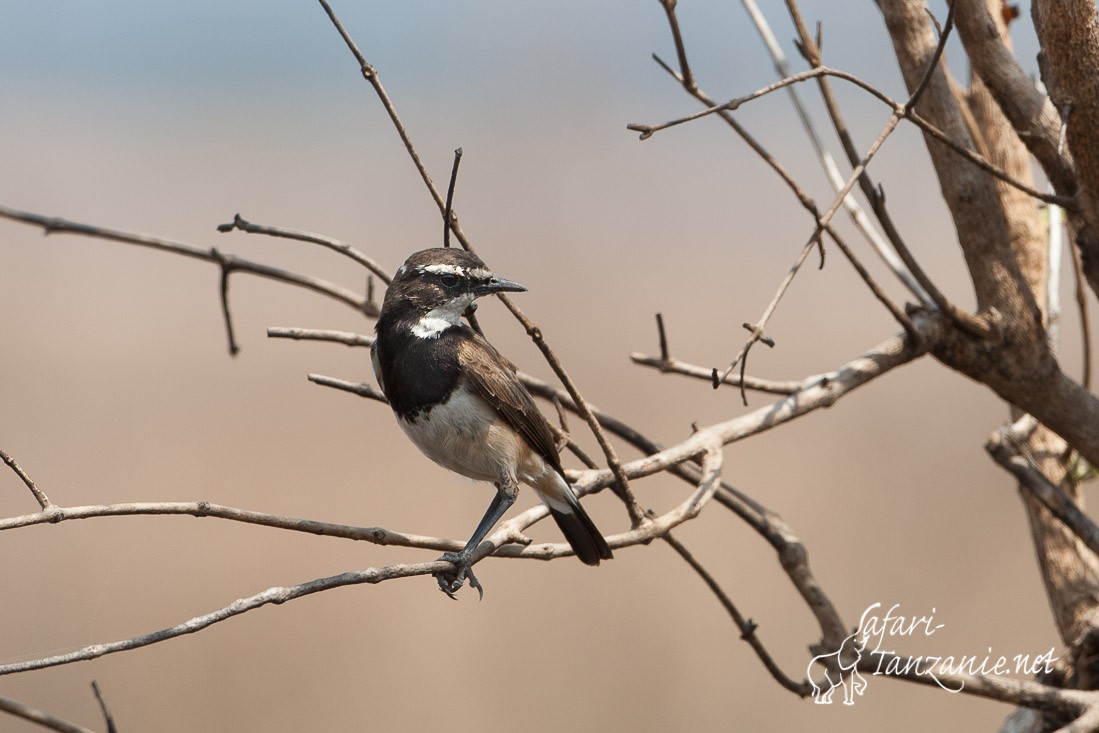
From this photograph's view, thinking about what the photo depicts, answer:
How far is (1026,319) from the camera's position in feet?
13.1

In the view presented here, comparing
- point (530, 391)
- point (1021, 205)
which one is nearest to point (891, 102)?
point (1021, 205)

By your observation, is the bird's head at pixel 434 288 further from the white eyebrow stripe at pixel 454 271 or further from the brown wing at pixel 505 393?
the brown wing at pixel 505 393

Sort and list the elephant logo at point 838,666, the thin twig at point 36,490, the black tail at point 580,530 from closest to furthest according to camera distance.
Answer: the thin twig at point 36,490 < the elephant logo at point 838,666 < the black tail at point 580,530

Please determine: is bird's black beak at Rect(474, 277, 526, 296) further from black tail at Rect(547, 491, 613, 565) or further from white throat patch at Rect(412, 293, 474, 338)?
black tail at Rect(547, 491, 613, 565)

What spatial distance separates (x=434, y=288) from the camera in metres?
3.86

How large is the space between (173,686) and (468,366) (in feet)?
22.7

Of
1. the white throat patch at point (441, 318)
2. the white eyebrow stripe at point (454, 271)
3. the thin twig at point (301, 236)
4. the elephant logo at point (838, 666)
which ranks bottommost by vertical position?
the elephant logo at point (838, 666)

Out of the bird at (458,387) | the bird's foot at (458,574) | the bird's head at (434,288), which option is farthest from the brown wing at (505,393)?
the bird's foot at (458,574)

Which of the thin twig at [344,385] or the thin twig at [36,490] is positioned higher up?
the thin twig at [344,385]

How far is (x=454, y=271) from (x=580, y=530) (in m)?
1.09

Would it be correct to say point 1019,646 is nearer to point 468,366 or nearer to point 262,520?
point 468,366

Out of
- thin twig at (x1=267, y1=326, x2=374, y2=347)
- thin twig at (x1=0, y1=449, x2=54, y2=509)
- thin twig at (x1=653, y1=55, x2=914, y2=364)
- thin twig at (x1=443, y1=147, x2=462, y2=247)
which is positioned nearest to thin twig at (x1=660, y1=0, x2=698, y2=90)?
thin twig at (x1=653, y1=55, x2=914, y2=364)

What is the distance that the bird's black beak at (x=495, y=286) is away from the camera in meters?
3.76

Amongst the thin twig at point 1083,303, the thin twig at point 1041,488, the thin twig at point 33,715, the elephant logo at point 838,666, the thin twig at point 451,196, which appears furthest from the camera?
the thin twig at point 1083,303
